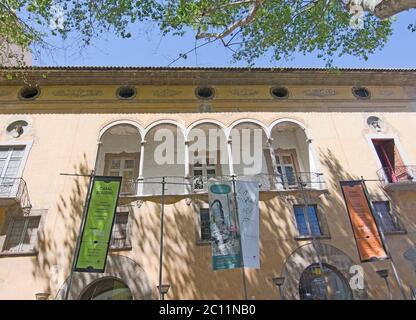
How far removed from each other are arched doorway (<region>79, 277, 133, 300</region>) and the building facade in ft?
0.12

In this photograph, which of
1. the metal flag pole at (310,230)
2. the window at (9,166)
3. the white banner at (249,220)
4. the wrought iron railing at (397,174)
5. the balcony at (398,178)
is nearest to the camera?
the white banner at (249,220)

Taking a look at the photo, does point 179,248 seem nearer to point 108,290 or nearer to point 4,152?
point 108,290

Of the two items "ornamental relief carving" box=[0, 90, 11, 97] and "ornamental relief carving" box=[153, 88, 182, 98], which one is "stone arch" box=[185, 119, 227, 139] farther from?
"ornamental relief carving" box=[0, 90, 11, 97]

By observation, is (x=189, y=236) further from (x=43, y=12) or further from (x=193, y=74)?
(x=43, y=12)

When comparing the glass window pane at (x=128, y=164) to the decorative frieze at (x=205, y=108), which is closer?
the glass window pane at (x=128, y=164)

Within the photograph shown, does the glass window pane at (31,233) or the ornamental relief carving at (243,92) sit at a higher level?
the ornamental relief carving at (243,92)

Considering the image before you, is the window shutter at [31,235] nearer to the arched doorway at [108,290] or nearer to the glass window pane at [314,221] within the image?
the arched doorway at [108,290]

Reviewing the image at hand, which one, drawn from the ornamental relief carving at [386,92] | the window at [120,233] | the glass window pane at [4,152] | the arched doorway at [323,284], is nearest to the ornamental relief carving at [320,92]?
the ornamental relief carving at [386,92]

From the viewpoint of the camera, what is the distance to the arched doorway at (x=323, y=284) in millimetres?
11031

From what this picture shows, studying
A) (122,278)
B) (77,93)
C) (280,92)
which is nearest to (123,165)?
(77,93)

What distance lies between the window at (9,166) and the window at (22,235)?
140 cm

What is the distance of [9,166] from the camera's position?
41.1ft

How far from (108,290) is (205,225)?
14.6 feet

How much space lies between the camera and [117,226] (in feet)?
38.8
